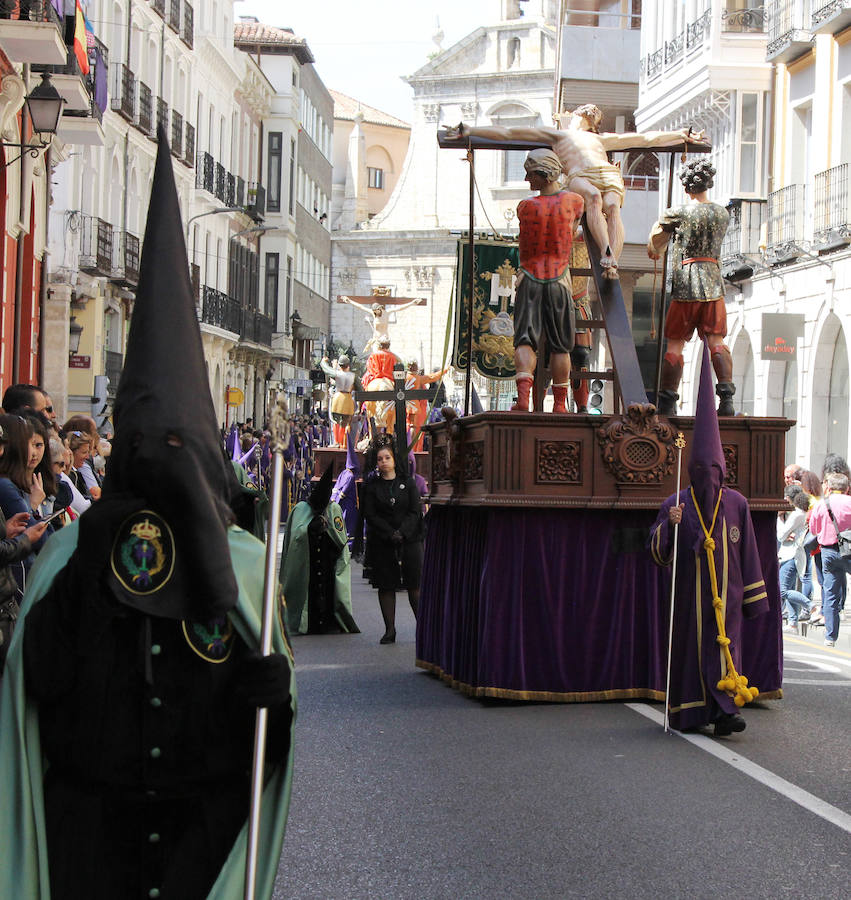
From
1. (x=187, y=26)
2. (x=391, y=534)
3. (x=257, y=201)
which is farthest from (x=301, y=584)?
(x=257, y=201)

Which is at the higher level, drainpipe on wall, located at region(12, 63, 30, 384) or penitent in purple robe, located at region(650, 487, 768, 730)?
drainpipe on wall, located at region(12, 63, 30, 384)

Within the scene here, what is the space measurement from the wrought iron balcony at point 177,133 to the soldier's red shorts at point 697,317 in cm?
3303

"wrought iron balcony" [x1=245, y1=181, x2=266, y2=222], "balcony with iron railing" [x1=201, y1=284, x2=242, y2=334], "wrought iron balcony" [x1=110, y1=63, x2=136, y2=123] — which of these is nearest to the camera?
"wrought iron balcony" [x1=110, y1=63, x2=136, y2=123]

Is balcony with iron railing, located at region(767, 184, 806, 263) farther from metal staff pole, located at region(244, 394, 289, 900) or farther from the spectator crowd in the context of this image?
metal staff pole, located at region(244, 394, 289, 900)

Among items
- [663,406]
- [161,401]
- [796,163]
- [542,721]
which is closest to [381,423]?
[796,163]

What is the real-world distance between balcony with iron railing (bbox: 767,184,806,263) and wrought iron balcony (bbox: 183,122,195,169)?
21564 millimetres

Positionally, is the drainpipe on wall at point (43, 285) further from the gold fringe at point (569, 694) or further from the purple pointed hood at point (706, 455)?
the purple pointed hood at point (706, 455)

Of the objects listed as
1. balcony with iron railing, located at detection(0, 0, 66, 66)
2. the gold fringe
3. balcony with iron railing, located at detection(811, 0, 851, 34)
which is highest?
balcony with iron railing, located at detection(811, 0, 851, 34)

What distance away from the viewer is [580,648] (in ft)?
34.2

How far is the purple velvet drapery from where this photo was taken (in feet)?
34.0

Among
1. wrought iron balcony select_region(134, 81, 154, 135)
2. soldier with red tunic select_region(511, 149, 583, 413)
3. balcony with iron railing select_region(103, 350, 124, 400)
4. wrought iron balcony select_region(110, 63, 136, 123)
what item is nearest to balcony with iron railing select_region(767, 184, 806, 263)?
balcony with iron railing select_region(103, 350, 124, 400)

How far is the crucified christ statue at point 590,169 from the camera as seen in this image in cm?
1167

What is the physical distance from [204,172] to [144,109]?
9.97 m

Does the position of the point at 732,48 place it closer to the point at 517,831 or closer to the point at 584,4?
the point at 584,4
